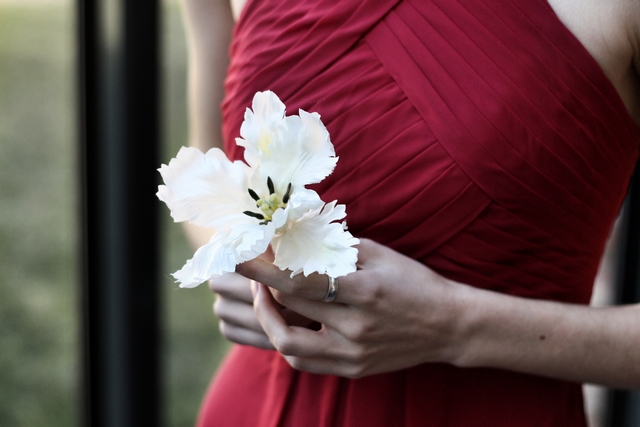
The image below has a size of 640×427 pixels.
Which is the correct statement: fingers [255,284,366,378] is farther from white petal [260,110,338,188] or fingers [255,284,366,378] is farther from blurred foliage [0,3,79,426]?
blurred foliage [0,3,79,426]

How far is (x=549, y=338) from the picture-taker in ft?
2.12

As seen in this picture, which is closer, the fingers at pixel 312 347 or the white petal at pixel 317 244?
the white petal at pixel 317 244

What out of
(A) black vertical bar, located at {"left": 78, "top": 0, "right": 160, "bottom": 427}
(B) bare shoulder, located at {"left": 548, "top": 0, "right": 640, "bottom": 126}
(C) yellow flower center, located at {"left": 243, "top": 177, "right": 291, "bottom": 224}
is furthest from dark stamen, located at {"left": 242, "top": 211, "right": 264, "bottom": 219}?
(A) black vertical bar, located at {"left": 78, "top": 0, "right": 160, "bottom": 427}

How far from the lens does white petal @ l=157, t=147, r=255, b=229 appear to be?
1.55 feet

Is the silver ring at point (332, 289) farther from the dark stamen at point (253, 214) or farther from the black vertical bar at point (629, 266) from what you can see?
the black vertical bar at point (629, 266)

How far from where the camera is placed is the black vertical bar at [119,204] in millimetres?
1551

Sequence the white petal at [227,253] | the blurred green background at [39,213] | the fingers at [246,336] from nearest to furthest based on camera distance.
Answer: the white petal at [227,253]
the fingers at [246,336]
the blurred green background at [39,213]

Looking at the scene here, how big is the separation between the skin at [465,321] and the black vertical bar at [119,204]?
1.07m

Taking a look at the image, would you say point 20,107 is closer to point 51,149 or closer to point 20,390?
point 51,149

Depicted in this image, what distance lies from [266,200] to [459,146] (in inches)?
10.6

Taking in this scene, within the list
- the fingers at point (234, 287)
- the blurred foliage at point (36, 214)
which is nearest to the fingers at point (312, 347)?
the fingers at point (234, 287)

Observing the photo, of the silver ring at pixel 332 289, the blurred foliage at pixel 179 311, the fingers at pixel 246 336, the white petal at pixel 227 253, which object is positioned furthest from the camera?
the blurred foliage at pixel 179 311

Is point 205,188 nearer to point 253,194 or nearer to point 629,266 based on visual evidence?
point 253,194

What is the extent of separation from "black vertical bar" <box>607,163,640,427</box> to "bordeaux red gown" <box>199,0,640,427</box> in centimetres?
87
